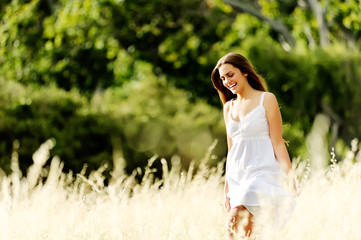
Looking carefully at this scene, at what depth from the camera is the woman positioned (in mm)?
2637

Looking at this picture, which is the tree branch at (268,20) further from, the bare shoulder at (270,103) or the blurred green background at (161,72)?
the bare shoulder at (270,103)

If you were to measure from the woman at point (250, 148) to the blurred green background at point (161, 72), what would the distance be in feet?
8.75

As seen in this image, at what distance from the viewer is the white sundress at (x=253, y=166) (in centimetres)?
263

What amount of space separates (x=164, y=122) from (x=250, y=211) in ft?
23.3

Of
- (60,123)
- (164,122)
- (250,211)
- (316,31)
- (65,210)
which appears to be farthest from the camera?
(316,31)

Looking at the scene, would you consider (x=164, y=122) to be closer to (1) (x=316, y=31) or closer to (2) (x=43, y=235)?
(1) (x=316, y=31)

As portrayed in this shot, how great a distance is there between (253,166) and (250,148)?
118 mm

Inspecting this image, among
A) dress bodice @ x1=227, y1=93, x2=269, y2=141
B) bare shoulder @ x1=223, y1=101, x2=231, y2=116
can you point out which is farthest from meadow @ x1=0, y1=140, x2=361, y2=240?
bare shoulder @ x1=223, y1=101, x2=231, y2=116

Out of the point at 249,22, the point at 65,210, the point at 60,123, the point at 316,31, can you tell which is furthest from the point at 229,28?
the point at 65,210

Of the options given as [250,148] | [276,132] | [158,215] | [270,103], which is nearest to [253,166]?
[250,148]

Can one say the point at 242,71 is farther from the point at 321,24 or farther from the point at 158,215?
the point at 321,24

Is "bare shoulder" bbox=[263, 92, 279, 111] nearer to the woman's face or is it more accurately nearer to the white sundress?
the white sundress

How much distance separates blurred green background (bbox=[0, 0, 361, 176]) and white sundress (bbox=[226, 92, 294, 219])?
9.32ft

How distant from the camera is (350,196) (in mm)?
3096
